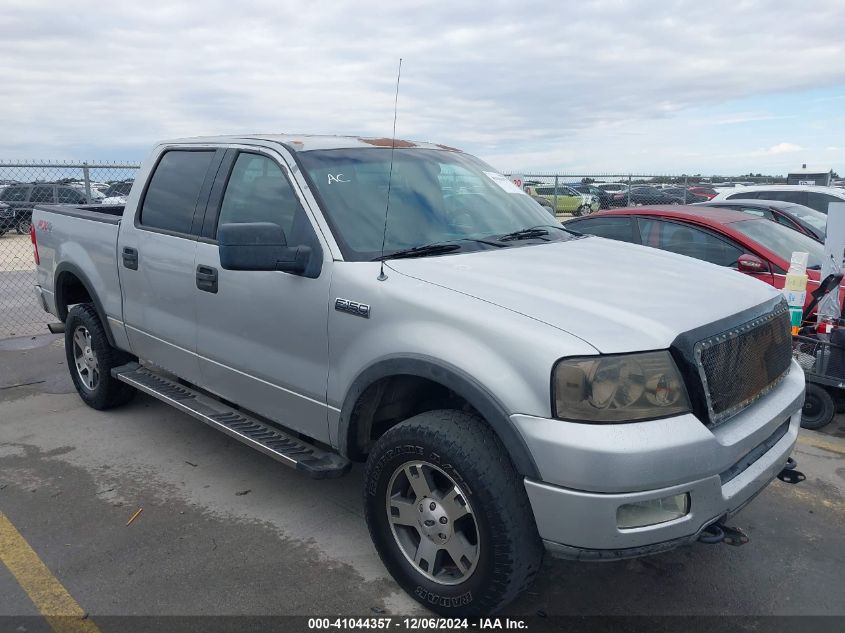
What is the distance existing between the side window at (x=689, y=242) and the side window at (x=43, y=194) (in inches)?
473

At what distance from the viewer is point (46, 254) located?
563 centimetres

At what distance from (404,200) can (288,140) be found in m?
0.76

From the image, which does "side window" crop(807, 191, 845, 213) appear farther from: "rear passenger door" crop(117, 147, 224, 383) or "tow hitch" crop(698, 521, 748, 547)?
"rear passenger door" crop(117, 147, 224, 383)

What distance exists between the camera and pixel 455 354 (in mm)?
2676

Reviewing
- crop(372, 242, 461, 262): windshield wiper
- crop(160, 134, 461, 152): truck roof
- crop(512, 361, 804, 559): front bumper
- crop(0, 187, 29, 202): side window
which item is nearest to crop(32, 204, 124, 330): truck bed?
crop(160, 134, 461, 152): truck roof

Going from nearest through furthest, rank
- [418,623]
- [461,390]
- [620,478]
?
[620,478] → [461,390] → [418,623]

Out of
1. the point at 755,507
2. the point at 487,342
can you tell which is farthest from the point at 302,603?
the point at 755,507

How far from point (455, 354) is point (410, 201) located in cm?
119

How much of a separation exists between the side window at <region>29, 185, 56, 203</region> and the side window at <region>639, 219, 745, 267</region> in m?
12.0

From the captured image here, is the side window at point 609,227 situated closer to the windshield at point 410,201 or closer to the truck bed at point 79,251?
the windshield at point 410,201

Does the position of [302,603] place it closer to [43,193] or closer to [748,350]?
[748,350]

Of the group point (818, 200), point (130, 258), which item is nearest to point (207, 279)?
point (130, 258)

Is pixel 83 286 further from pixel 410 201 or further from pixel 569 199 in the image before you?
pixel 569 199

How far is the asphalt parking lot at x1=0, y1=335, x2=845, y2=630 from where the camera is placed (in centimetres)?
307
